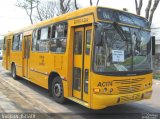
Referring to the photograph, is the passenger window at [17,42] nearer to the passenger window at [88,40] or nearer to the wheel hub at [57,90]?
the wheel hub at [57,90]

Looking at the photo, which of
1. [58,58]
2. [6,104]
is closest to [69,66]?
[58,58]

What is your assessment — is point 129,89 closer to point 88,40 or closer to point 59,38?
point 88,40

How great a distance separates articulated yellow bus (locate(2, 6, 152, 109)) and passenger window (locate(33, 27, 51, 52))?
33 cm

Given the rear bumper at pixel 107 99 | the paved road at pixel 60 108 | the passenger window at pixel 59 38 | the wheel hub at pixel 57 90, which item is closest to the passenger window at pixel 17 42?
the paved road at pixel 60 108

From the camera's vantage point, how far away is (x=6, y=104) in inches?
373

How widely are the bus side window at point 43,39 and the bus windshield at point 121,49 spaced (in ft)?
11.9

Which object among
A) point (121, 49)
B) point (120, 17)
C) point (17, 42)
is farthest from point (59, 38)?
point (17, 42)

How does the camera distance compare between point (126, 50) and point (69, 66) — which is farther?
point (69, 66)

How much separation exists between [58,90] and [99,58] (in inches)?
110

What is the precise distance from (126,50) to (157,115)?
2.13 metres

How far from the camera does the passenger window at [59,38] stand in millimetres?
9534

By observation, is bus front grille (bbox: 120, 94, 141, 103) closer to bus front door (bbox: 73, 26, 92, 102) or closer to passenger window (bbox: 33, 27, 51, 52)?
bus front door (bbox: 73, 26, 92, 102)

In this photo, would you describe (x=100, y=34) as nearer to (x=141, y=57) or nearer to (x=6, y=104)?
(x=141, y=57)

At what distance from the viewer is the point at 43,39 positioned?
11.5 m
